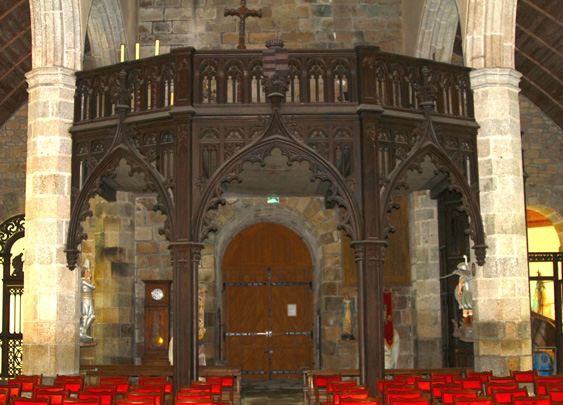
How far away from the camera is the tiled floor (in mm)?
14310

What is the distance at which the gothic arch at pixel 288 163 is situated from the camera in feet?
36.3

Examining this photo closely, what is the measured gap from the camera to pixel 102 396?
8.25 metres

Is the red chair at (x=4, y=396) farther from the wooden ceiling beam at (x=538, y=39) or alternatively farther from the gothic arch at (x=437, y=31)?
the wooden ceiling beam at (x=538, y=39)

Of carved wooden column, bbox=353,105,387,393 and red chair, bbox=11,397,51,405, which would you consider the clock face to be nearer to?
carved wooden column, bbox=353,105,387,393

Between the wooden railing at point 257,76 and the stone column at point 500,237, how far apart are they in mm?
701

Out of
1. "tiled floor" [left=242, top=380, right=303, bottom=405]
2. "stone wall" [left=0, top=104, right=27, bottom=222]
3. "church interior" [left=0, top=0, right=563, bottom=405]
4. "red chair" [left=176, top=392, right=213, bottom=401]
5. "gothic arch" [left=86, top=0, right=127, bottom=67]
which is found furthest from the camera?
"stone wall" [left=0, top=104, right=27, bottom=222]

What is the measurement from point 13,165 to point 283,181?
25.2ft

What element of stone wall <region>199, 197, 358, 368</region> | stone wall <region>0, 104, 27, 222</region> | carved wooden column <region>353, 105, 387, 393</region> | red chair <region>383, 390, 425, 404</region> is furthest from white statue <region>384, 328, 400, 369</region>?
stone wall <region>0, 104, 27, 222</region>

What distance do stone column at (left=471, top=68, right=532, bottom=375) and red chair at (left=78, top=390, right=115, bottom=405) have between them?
5.63 meters

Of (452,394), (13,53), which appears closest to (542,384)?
(452,394)

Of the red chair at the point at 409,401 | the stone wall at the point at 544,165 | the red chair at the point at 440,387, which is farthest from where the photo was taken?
the stone wall at the point at 544,165

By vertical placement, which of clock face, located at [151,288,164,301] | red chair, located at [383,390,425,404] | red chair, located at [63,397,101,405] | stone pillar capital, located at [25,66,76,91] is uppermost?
stone pillar capital, located at [25,66,76,91]

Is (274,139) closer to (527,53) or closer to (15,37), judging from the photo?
(15,37)

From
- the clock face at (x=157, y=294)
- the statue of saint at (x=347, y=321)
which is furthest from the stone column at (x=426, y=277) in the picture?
the clock face at (x=157, y=294)
